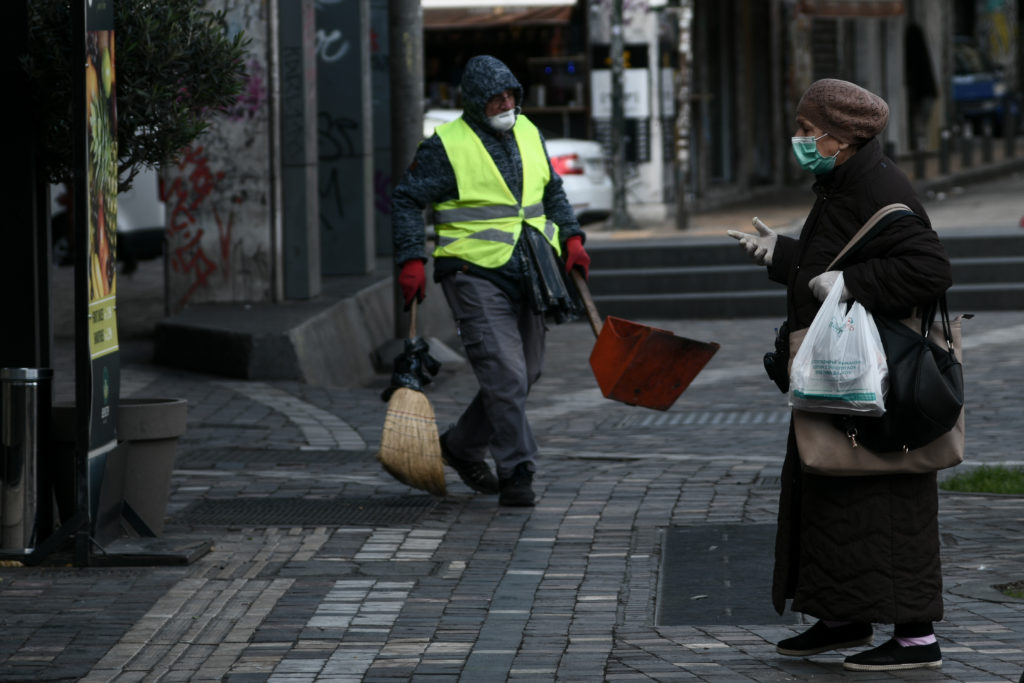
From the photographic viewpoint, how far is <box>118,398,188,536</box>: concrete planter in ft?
23.5

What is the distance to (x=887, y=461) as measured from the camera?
521cm

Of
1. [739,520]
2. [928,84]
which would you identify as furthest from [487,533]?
[928,84]

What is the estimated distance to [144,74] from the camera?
7.45 meters

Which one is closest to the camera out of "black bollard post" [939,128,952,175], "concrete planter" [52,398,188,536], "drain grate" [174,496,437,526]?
"concrete planter" [52,398,188,536]

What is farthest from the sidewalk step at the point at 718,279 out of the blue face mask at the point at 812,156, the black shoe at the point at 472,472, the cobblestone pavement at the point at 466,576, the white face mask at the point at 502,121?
the blue face mask at the point at 812,156

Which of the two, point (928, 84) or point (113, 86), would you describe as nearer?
point (113, 86)

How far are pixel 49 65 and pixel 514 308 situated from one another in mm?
2134

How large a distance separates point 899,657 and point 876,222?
47.4 inches

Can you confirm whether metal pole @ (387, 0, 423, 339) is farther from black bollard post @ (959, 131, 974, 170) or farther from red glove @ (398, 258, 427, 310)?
black bollard post @ (959, 131, 974, 170)

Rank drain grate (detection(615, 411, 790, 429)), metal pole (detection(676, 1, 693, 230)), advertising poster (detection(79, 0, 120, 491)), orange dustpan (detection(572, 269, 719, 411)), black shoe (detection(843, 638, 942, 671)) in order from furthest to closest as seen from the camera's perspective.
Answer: metal pole (detection(676, 1, 693, 230))
drain grate (detection(615, 411, 790, 429))
orange dustpan (detection(572, 269, 719, 411))
advertising poster (detection(79, 0, 120, 491))
black shoe (detection(843, 638, 942, 671))

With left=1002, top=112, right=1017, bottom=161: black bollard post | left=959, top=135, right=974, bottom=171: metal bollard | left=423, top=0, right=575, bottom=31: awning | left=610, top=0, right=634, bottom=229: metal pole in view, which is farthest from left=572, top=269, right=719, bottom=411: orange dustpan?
left=1002, top=112, right=1017, bottom=161: black bollard post

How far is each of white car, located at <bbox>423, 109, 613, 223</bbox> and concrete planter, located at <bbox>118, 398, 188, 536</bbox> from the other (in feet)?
46.9

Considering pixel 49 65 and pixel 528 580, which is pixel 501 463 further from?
pixel 49 65

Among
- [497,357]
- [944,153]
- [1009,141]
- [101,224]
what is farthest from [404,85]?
[1009,141]
